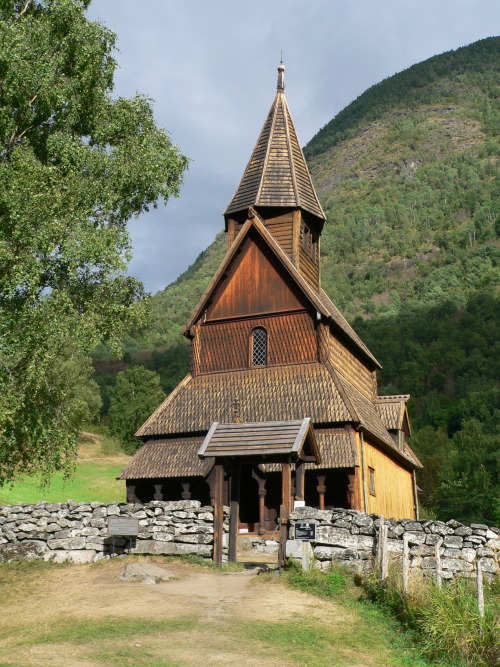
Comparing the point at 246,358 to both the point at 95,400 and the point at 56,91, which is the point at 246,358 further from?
the point at 95,400

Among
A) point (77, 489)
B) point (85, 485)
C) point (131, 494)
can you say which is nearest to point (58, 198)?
point (131, 494)

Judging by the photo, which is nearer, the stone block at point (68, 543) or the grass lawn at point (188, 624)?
the grass lawn at point (188, 624)

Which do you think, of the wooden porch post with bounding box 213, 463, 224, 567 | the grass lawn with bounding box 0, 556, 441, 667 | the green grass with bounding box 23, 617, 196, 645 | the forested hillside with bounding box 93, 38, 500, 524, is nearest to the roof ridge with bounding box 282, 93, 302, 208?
the forested hillside with bounding box 93, 38, 500, 524

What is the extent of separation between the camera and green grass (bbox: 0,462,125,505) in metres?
37.8

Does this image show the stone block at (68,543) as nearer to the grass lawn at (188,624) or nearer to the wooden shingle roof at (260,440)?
the grass lawn at (188,624)

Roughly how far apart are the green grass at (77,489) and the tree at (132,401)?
21.0m

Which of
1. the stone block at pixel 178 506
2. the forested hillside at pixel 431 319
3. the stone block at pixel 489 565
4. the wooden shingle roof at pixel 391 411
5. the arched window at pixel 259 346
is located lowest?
the stone block at pixel 489 565

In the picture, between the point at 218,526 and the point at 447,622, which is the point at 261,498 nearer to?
the point at 218,526

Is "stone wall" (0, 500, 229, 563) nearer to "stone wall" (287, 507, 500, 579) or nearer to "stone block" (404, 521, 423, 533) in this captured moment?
"stone wall" (287, 507, 500, 579)

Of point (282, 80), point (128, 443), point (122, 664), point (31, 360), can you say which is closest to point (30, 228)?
point (31, 360)

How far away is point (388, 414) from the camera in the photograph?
123ft

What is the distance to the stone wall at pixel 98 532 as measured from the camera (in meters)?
19.9

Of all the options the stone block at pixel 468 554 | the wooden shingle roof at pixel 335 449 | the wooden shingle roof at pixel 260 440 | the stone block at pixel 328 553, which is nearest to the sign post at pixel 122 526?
the wooden shingle roof at pixel 260 440

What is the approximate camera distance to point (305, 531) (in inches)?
713
